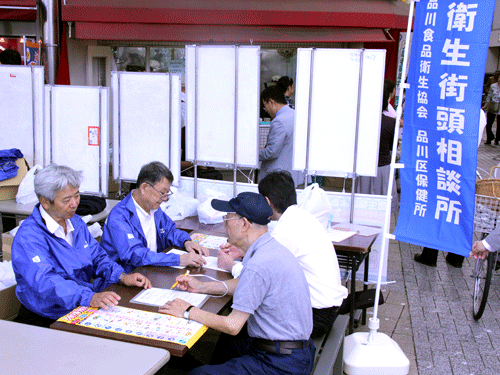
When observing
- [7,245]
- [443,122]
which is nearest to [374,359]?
[443,122]

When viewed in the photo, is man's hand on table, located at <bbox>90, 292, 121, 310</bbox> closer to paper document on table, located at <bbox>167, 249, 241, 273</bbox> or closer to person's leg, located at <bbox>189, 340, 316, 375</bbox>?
person's leg, located at <bbox>189, 340, 316, 375</bbox>

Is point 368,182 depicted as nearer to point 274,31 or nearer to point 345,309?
point 345,309

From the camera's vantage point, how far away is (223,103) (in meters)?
5.02

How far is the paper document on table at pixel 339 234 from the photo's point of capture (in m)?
4.16

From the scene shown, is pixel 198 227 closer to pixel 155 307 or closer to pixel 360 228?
pixel 360 228

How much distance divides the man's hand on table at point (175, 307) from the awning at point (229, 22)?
588cm

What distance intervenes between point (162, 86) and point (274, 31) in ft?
10.9

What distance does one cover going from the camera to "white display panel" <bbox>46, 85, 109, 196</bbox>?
5.24 meters

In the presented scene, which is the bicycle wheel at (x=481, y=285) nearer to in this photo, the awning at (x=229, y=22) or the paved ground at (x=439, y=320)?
the paved ground at (x=439, y=320)

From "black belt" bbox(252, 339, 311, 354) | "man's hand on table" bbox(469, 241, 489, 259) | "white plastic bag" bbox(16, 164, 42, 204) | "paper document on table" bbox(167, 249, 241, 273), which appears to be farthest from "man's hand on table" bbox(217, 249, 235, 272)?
"white plastic bag" bbox(16, 164, 42, 204)

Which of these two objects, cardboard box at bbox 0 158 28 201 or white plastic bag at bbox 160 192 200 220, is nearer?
white plastic bag at bbox 160 192 200 220

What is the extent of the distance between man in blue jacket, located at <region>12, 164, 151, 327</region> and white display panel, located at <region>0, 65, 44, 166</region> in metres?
Answer: 2.73

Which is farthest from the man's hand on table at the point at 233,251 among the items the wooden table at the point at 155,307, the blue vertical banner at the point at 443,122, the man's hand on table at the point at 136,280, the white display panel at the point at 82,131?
the white display panel at the point at 82,131

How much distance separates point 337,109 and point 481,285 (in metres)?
2.12
